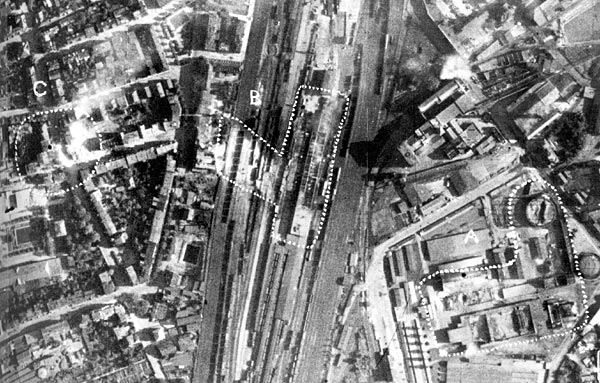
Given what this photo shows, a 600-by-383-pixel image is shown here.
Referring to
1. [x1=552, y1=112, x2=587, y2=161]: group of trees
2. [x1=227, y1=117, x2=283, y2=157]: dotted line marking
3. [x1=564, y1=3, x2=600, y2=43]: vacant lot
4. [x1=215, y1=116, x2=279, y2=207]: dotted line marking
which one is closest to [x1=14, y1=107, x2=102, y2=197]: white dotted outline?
[x1=215, y1=116, x2=279, y2=207]: dotted line marking

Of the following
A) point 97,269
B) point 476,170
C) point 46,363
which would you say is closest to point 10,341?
point 46,363

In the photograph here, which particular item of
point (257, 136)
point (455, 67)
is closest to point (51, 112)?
point (257, 136)

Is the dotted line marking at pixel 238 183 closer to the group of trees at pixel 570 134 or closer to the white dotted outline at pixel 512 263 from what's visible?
the white dotted outline at pixel 512 263

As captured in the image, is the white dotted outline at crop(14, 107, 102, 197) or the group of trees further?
the white dotted outline at crop(14, 107, 102, 197)

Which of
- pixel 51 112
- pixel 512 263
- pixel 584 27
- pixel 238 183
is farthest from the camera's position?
pixel 51 112

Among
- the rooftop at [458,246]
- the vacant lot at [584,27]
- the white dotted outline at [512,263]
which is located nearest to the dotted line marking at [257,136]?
the rooftop at [458,246]

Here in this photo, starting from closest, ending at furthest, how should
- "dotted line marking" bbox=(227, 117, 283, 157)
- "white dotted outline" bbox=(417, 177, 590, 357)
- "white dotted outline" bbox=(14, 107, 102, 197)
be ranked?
"white dotted outline" bbox=(417, 177, 590, 357), "dotted line marking" bbox=(227, 117, 283, 157), "white dotted outline" bbox=(14, 107, 102, 197)

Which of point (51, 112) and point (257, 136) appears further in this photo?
point (51, 112)

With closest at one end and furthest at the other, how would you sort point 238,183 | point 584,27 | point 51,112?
point 584,27, point 238,183, point 51,112

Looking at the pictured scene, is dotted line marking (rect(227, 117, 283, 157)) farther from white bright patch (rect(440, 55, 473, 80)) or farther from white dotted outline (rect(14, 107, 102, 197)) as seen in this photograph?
white bright patch (rect(440, 55, 473, 80))

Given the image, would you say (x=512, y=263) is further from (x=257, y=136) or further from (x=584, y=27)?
(x=257, y=136)

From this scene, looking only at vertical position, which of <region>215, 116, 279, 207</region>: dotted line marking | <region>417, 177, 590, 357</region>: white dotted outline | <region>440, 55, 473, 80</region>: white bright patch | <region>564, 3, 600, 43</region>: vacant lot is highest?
<region>564, 3, 600, 43</region>: vacant lot

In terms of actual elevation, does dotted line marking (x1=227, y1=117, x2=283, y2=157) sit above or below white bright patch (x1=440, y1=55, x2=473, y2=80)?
below
